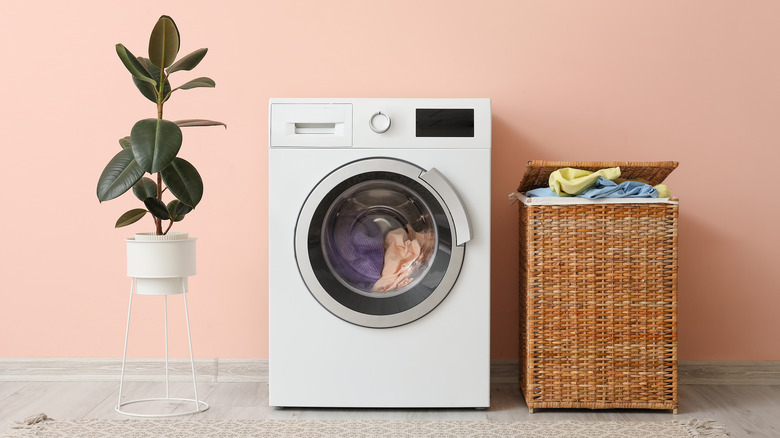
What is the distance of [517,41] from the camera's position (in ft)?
8.98

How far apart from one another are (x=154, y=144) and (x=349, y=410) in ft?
3.42

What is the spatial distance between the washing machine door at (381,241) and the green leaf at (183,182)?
0.34 meters

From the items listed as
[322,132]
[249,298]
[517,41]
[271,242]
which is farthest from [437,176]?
[249,298]

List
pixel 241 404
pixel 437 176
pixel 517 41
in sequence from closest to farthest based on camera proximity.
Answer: pixel 437 176, pixel 241 404, pixel 517 41

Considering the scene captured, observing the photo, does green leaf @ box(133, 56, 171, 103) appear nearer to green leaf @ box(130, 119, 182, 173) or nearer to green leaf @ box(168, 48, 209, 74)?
green leaf @ box(168, 48, 209, 74)

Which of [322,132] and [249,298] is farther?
[249,298]

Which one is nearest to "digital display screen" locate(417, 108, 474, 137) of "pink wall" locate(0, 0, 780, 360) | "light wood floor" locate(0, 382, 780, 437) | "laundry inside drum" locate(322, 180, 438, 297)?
"laundry inside drum" locate(322, 180, 438, 297)

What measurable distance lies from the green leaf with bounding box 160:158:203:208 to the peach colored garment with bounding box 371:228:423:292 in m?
0.62

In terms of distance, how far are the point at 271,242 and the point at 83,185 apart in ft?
3.12

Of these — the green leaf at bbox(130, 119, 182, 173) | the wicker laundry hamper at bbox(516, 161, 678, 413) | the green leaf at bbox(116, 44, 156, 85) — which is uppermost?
the green leaf at bbox(116, 44, 156, 85)

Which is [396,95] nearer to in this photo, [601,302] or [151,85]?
[151,85]

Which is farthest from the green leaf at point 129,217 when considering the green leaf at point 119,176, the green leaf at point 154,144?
the green leaf at point 154,144

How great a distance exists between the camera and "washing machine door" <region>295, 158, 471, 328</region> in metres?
2.27

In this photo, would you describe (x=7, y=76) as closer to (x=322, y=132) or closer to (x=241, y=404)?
(x=322, y=132)
